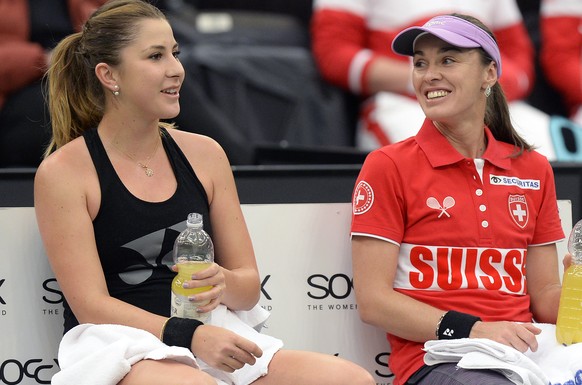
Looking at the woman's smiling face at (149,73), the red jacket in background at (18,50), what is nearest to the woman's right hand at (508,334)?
the woman's smiling face at (149,73)

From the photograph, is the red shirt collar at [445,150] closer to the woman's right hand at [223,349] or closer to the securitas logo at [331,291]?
the securitas logo at [331,291]

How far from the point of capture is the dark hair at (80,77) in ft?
8.79

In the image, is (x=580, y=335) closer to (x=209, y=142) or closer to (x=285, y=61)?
(x=209, y=142)

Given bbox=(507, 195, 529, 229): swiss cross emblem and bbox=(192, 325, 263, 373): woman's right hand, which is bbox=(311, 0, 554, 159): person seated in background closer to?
bbox=(507, 195, 529, 229): swiss cross emblem

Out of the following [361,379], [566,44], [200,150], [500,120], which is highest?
[566,44]

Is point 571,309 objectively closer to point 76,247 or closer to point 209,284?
point 209,284

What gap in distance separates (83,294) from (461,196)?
3.22 feet

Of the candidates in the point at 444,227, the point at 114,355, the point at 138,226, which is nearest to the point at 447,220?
the point at 444,227

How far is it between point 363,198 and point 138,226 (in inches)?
22.7

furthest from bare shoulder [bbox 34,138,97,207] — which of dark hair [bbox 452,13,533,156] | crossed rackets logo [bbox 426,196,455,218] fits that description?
dark hair [bbox 452,13,533,156]

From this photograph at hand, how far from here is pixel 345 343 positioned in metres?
3.00

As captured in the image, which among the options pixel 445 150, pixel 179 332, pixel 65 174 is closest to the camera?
pixel 179 332

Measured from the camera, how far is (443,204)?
277 cm

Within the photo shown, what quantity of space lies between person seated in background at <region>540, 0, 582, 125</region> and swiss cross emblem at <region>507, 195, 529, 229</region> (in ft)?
7.00
